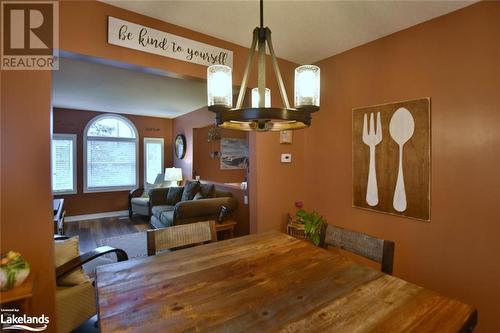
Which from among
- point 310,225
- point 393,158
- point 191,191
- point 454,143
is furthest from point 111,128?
point 454,143

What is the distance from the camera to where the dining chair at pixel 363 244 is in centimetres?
134

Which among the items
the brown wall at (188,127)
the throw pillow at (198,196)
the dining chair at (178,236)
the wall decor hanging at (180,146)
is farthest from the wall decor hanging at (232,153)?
the dining chair at (178,236)

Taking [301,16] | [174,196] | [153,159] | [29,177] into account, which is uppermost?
[301,16]

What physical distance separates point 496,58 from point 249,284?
6.94 ft

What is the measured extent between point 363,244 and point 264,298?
76 cm

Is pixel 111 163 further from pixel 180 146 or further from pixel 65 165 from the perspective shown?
pixel 180 146

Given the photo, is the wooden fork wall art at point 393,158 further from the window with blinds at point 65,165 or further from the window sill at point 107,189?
the window with blinds at point 65,165

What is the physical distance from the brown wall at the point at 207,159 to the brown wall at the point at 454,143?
12.0ft

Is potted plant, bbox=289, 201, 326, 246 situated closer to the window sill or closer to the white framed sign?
the white framed sign

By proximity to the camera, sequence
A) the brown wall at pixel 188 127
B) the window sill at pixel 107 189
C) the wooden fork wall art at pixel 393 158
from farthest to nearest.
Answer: the window sill at pixel 107 189 → the brown wall at pixel 188 127 → the wooden fork wall art at pixel 393 158

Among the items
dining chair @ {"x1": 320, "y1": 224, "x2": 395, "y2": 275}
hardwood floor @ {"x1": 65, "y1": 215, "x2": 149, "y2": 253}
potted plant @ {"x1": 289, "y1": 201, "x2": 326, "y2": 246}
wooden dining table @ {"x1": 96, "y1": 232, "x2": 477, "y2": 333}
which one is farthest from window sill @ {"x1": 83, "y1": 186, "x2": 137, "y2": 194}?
dining chair @ {"x1": 320, "y1": 224, "x2": 395, "y2": 275}

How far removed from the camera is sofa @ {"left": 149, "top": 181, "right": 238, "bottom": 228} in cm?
357

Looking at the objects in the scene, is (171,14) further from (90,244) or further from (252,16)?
(90,244)

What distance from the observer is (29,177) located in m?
1.49
